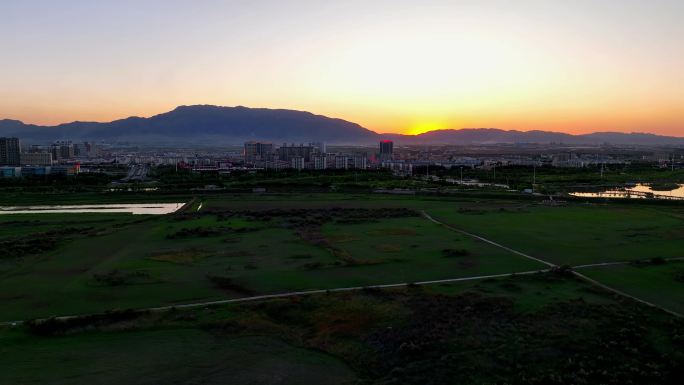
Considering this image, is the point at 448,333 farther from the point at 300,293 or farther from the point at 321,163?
the point at 321,163

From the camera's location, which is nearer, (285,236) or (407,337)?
(407,337)

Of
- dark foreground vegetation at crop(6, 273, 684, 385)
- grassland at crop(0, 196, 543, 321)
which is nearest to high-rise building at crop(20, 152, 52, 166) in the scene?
grassland at crop(0, 196, 543, 321)

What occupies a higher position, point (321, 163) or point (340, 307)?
point (321, 163)

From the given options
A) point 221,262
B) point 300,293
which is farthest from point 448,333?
point 221,262

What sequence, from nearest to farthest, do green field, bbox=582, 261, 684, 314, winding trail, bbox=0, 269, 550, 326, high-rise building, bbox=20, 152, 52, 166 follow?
winding trail, bbox=0, 269, 550, 326 < green field, bbox=582, 261, 684, 314 < high-rise building, bbox=20, 152, 52, 166

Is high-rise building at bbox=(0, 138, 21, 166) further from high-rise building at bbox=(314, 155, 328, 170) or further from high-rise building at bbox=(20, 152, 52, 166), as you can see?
high-rise building at bbox=(314, 155, 328, 170)

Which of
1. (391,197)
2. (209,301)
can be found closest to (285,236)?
(209,301)

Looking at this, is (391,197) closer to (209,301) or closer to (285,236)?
(285,236)

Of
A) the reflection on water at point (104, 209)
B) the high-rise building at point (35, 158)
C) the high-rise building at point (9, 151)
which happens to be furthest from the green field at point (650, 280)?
the high-rise building at point (9, 151)
